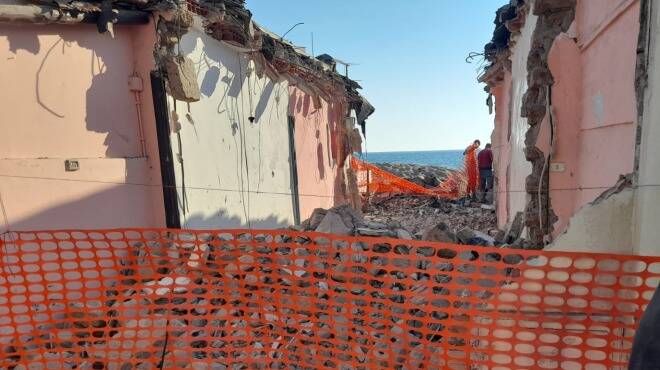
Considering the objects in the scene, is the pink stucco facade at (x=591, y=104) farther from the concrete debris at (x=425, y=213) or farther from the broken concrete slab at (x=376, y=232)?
the concrete debris at (x=425, y=213)

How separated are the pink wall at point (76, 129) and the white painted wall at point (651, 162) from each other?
16.7ft

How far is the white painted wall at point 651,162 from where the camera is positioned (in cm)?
199

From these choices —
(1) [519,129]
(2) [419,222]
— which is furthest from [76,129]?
(2) [419,222]

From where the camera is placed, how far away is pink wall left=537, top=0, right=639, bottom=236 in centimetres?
279

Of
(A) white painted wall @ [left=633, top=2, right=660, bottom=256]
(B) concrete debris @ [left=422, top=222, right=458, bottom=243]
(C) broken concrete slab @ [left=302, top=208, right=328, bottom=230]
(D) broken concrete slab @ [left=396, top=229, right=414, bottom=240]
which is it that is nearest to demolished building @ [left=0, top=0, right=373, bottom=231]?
(C) broken concrete slab @ [left=302, top=208, right=328, bottom=230]

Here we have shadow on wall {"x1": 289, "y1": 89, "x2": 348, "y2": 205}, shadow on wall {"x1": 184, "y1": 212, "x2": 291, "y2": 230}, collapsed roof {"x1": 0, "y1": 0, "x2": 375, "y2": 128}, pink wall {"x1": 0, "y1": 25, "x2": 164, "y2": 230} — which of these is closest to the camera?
collapsed roof {"x1": 0, "y1": 0, "x2": 375, "y2": 128}

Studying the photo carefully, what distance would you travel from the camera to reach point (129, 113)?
5.12 metres

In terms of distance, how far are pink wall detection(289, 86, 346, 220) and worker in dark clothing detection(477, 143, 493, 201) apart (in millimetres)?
4872

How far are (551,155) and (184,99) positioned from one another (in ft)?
15.0

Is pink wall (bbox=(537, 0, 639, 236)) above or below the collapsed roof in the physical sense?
below

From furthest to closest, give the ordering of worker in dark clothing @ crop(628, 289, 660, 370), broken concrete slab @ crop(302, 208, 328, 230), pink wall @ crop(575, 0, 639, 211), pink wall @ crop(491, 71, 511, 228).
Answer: pink wall @ crop(491, 71, 511, 228), broken concrete slab @ crop(302, 208, 328, 230), pink wall @ crop(575, 0, 639, 211), worker in dark clothing @ crop(628, 289, 660, 370)

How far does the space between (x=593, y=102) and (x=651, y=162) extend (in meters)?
1.84

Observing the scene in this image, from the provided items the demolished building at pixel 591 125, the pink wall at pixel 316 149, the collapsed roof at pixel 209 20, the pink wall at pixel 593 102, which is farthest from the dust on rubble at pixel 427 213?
the pink wall at pixel 593 102

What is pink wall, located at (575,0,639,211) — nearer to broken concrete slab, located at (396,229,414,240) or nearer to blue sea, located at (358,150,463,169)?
broken concrete slab, located at (396,229,414,240)
